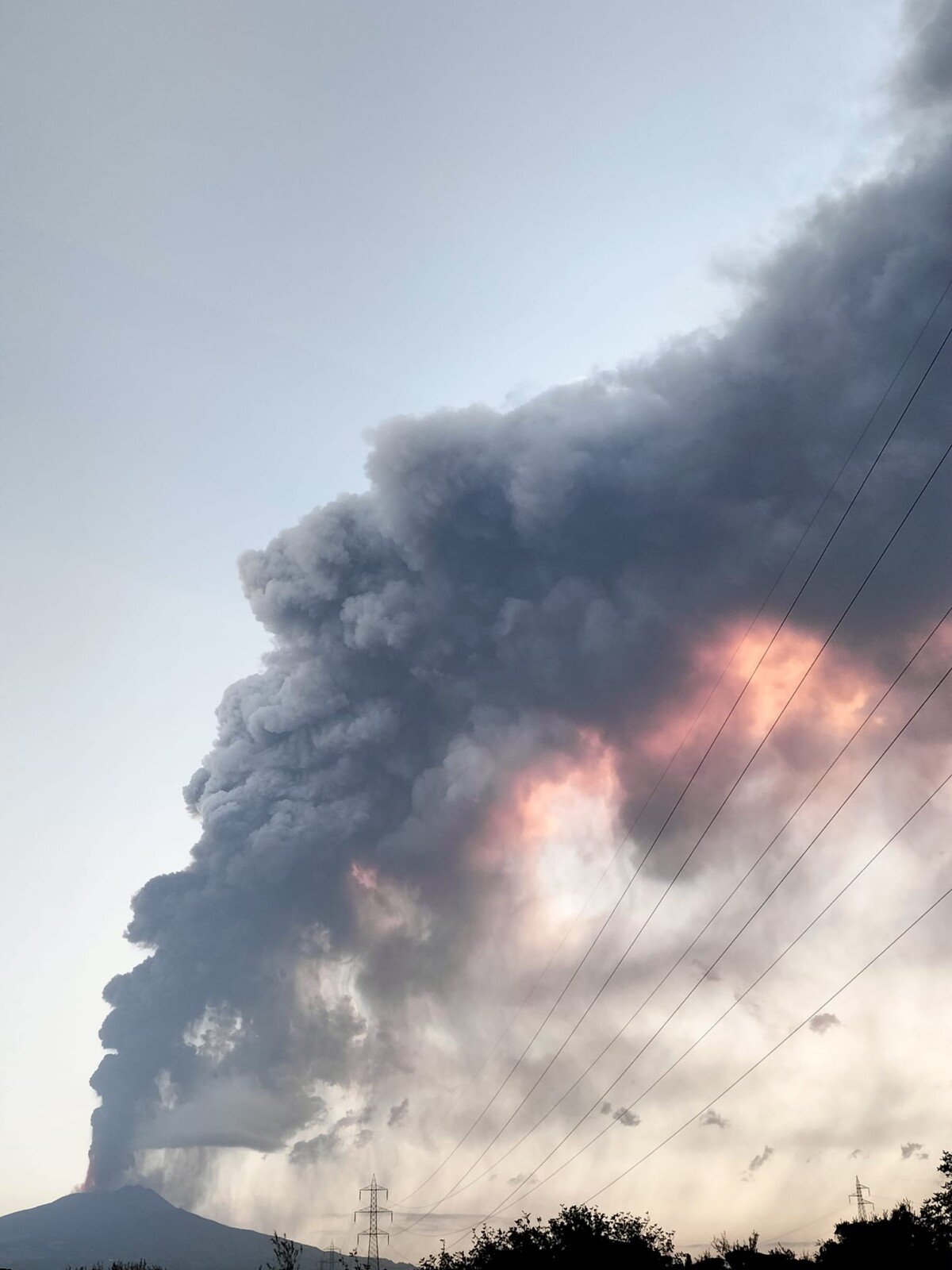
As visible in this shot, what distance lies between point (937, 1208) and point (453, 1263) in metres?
55.4

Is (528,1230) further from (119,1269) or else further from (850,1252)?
(119,1269)

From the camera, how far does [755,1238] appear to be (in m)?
122

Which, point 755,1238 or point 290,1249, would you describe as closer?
point 290,1249

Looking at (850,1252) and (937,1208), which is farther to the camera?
(850,1252)

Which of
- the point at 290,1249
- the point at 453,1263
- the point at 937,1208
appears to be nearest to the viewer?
the point at 290,1249

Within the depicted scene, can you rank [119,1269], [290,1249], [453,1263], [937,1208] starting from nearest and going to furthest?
[290,1249]
[937,1208]
[119,1269]
[453,1263]

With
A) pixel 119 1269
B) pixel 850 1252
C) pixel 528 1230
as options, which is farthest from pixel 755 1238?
pixel 119 1269

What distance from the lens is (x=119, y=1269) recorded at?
103 metres

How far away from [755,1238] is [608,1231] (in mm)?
25983

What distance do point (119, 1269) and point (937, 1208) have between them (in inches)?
3209

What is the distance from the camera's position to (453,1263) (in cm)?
11631

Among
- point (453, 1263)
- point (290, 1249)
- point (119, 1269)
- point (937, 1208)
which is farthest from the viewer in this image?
point (453, 1263)

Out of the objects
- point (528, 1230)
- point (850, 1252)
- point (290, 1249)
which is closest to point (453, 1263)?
point (528, 1230)

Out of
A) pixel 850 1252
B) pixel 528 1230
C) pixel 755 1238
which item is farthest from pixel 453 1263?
pixel 850 1252
